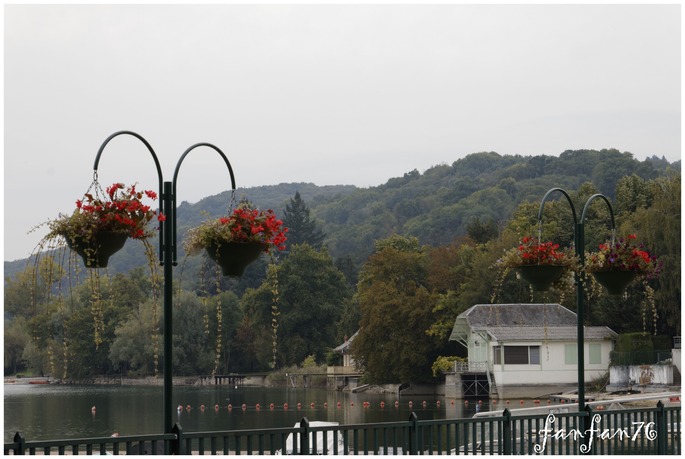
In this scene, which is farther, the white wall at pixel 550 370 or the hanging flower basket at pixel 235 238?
the white wall at pixel 550 370

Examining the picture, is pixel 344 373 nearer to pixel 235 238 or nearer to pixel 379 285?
pixel 379 285

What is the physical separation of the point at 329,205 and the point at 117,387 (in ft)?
218

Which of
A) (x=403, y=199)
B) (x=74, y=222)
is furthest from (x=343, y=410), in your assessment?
(x=403, y=199)

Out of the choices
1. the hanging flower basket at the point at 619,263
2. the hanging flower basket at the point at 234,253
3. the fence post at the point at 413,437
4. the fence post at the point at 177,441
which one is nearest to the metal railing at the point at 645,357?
the hanging flower basket at the point at 619,263

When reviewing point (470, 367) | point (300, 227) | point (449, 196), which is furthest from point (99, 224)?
point (449, 196)

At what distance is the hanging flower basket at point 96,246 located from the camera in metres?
9.59

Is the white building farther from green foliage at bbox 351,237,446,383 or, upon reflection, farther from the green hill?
the green hill

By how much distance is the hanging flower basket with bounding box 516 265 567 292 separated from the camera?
1294cm

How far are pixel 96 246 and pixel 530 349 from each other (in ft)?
161

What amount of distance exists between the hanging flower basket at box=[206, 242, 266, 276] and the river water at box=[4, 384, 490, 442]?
35.2 metres

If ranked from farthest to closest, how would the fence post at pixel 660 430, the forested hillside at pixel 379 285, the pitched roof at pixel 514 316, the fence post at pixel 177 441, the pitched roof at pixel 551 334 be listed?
the pitched roof at pixel 514 316 < the pitched roof at pixel 551 334 < the forested hillside at pixel 379 285 < the fence post at pixel 660 430 < the fence post at pixel 177 441

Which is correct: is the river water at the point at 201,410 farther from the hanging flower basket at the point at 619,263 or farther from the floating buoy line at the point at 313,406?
the hanging flower basket at the point at 619,263

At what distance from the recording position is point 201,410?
59.3 metres

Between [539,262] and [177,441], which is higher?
[539,262]
